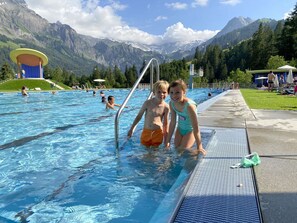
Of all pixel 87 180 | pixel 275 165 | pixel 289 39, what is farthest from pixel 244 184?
pixel 289 39

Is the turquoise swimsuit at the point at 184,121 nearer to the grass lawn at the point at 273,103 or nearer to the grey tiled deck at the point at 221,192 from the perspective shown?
the grey tiled deck at the point at 221,192

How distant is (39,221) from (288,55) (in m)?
85.6

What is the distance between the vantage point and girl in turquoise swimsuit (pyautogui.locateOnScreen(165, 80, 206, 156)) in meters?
4.58

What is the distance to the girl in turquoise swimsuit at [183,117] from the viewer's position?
4582 millimetres

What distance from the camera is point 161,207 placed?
10.2 feet

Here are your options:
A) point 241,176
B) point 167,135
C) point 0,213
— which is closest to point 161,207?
point 241,176

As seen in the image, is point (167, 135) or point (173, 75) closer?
point (167, 135)

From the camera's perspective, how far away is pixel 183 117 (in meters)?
4.92

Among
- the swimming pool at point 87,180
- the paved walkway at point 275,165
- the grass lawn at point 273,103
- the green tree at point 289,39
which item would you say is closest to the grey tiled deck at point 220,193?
the paved walkway at point 275,165

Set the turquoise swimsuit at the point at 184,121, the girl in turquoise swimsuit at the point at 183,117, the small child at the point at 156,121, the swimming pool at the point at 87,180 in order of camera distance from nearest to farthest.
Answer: the swimming pool at the point at 87,180 < the girl in turquoise swimsuit at the point at 183,117 < the turquoise swimsuit at the point at 184,121 < the small child at the point at 156,121

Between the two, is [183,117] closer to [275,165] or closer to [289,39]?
[275,165]

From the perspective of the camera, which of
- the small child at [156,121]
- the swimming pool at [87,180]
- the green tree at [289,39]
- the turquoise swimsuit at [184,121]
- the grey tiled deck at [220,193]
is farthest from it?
the green tree at [289,39]

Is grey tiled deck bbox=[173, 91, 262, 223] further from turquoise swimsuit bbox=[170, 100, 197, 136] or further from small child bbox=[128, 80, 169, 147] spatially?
small child bbox=[128, 80, 169, 147]

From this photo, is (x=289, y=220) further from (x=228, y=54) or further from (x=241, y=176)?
(x=228, y=54)
